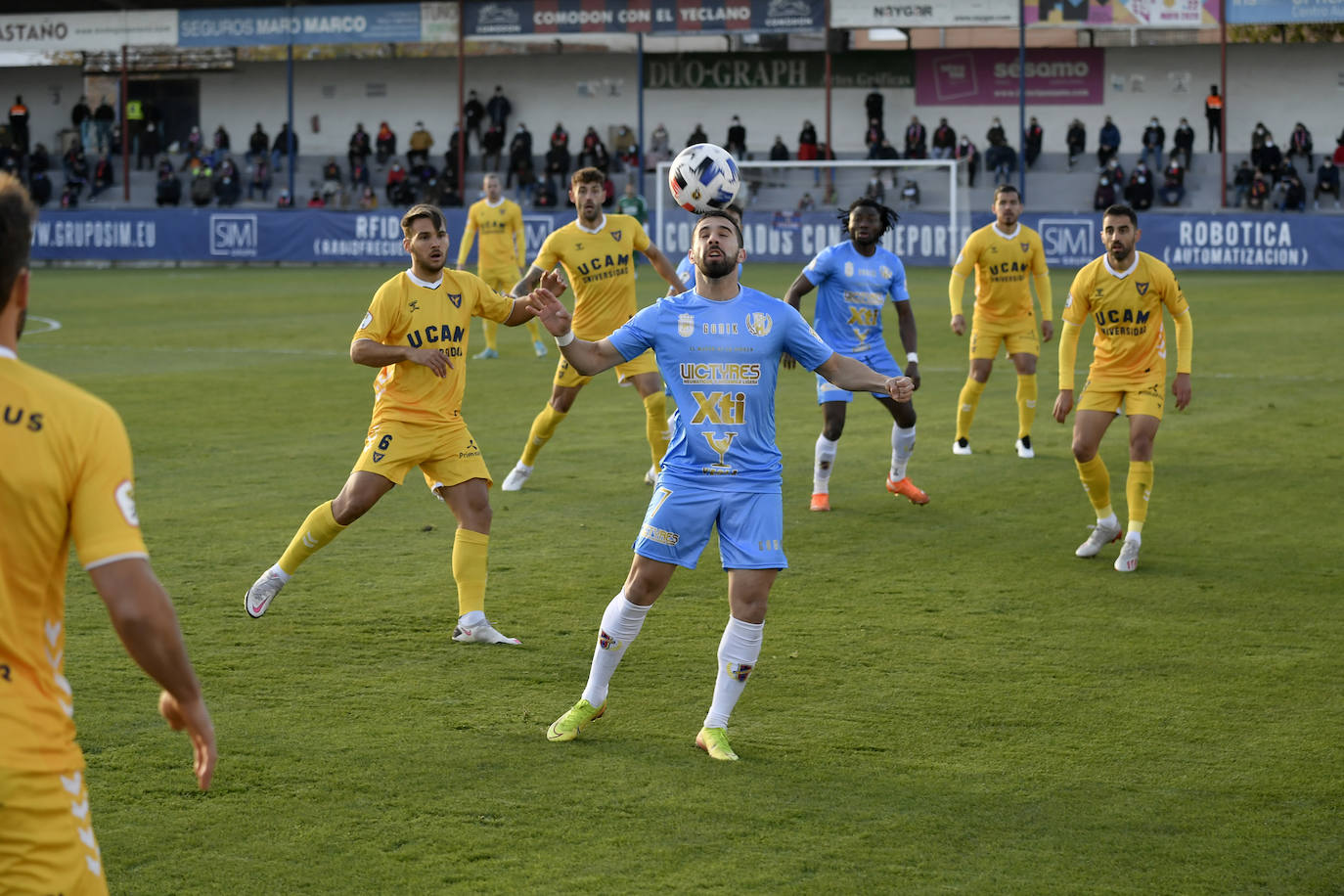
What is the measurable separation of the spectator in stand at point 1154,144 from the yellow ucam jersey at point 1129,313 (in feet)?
118

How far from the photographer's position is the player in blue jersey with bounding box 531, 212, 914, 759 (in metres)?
6.00

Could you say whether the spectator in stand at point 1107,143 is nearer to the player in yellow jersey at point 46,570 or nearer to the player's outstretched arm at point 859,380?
the player's outstretched arm at point 859,380

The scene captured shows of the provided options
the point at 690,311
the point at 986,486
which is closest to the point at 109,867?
the point at 690,311

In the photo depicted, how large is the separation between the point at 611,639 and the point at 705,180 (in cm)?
203

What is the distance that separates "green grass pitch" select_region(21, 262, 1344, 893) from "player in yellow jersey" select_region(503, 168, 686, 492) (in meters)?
0.49

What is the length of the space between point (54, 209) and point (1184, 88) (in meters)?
34.3

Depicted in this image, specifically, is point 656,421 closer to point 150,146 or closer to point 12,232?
point 12,232

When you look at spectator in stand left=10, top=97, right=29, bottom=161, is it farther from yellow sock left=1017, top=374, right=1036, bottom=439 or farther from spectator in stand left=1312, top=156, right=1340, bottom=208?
yellow sock left=1017, top=374, right=1036, bottom=439

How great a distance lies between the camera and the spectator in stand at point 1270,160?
4053cm

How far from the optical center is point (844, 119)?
49.7 metres

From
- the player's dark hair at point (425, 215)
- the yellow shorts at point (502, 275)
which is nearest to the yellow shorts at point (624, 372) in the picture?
the player's dark hair at point (425, 215)

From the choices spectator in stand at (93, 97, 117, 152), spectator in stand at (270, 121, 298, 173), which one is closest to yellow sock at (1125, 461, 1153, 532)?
spectator in stand at (270, 121, 298, 173)

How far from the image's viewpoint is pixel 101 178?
48500 millimetres

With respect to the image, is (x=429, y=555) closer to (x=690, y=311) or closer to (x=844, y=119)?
(x=690, y=311)
